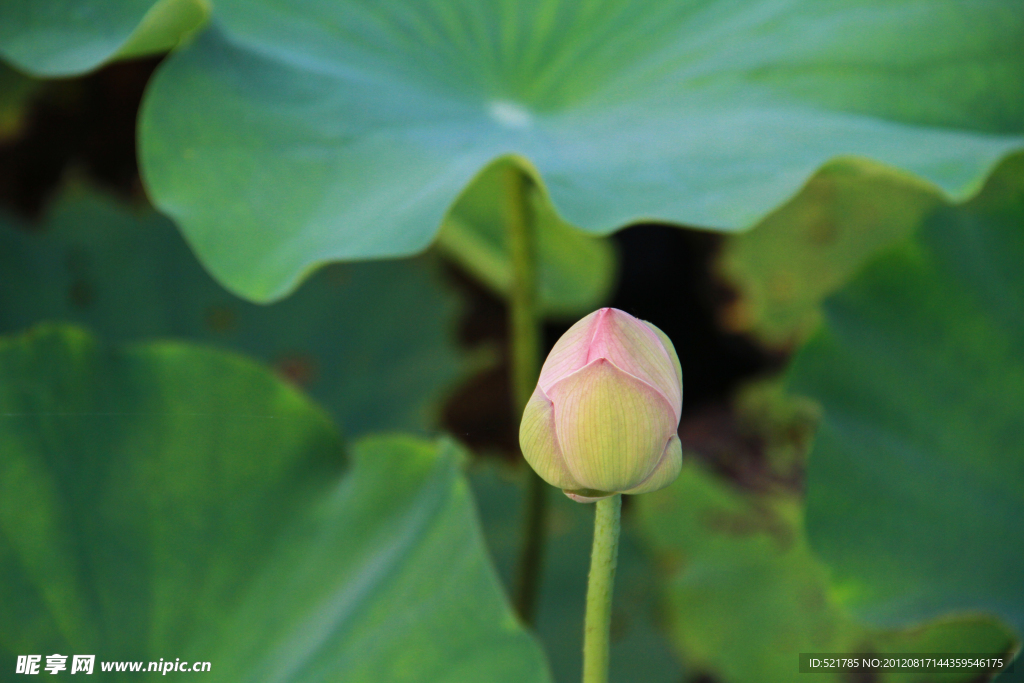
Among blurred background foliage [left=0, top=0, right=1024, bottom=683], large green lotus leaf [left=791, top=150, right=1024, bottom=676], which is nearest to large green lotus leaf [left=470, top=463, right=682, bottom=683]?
blurred background foliage [left=0, top=0, right=1024, bottom=683]

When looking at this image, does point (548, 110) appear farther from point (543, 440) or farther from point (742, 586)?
point (742, 586)

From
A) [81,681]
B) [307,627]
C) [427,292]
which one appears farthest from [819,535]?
[427,292]

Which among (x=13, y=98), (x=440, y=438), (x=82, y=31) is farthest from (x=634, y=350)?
(x=13, y=98)

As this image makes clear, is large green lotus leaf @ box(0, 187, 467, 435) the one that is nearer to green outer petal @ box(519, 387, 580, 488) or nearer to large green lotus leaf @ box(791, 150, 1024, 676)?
large green lotus leaf @ box(791, 150, 1024, 676)

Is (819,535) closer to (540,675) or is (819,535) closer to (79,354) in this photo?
(540,675)

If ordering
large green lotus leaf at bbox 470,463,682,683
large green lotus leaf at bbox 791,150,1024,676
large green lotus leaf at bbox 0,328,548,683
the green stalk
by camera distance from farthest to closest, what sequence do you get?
1. large green lotus leaf at bbox 470,463,682,683
2. the green stalk
3. large green lotus leaf at bbox 791,150,1024,676
4. large green lotus leaf at bbox 0,328,548,683

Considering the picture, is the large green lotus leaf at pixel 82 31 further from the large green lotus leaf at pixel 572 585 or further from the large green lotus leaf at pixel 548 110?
the large green lotus leaf at pixel 572 585

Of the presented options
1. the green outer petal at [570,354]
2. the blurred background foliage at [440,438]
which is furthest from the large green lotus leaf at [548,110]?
the green outer petal at [570,354]
